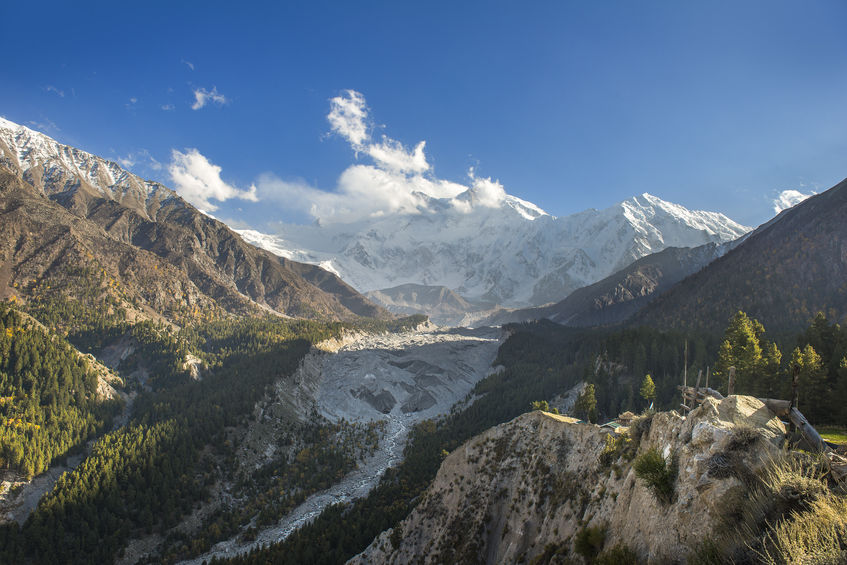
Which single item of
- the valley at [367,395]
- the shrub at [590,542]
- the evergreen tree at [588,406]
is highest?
the shrub at [590,542]

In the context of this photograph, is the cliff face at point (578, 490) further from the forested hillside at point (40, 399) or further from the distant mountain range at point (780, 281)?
the distant mountain range at point (780, 281)

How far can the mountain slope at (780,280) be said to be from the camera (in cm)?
11650

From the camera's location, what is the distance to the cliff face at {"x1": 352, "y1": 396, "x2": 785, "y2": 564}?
12891mm

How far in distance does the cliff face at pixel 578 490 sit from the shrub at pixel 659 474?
0.15m

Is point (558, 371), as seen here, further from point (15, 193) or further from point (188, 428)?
point (15, 193)

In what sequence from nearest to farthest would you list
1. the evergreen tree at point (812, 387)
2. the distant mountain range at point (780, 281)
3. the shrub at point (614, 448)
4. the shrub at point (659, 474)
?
the shrub at point (659, 474) < the shrub at point (614, 448) < the evergreen tree at point (812, 387) < the distant mountain range at point (780, 281)

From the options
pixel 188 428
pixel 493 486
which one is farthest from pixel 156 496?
pixel 493 486

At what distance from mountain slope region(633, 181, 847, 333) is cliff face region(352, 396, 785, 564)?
4135 inches

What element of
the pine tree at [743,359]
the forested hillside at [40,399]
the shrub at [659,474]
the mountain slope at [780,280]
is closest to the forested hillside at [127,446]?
the forested hillside at [40,399]

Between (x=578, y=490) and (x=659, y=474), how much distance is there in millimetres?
16422

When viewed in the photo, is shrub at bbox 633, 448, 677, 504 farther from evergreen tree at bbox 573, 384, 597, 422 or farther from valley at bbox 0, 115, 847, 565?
evergreen tree at bbox 573, 384, 597, 422

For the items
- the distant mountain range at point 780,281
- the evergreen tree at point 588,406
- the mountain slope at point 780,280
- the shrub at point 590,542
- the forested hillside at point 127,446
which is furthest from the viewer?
the mountain slope at point 780,280

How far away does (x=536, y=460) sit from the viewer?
38.9 meters

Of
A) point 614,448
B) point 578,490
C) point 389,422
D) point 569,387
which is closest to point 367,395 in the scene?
point 389,422
